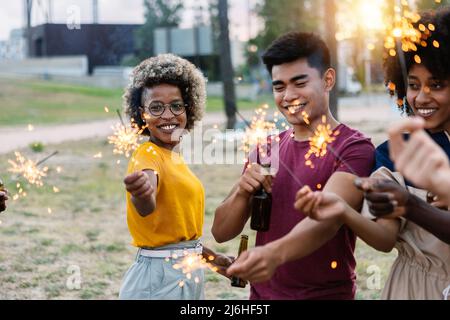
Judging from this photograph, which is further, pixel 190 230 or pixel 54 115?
pixel 54 115

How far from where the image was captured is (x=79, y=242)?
28.4ft

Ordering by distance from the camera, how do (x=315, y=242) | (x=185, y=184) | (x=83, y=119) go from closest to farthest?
(x=315, y=242)
(x=185, y=184)
(x=83, y=119)

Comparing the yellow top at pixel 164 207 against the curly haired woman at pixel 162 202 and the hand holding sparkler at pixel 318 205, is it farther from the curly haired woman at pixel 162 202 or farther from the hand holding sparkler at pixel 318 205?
the hand holding sparkler at pixel 318 205

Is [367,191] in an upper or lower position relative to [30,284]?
upper

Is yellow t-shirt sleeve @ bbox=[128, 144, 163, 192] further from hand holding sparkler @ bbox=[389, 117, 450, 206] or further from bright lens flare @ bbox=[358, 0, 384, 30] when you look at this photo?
hand holding sparkler @ bbox=[389, 117, 450, 206]

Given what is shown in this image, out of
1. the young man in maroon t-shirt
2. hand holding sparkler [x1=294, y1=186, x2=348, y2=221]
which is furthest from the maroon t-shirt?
hand holding sparkler [x1=294, y1=186, x2=348, y2=221]

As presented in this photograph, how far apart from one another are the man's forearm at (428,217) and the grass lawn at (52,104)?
23264mm

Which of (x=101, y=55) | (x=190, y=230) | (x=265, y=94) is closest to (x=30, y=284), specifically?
(x=190, y=230)

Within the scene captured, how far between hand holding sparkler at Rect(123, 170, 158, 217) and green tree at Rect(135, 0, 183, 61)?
47258 millimetres

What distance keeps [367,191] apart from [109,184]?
10.9 m

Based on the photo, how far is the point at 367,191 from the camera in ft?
8.50

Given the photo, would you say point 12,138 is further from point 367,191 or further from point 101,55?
point 101,55
